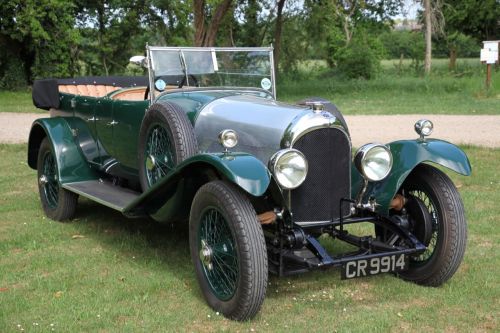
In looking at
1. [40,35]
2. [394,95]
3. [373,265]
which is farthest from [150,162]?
[40,35]

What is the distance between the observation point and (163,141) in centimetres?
454

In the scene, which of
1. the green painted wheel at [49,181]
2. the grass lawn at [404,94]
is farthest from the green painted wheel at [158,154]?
the grass lawn at [404,94]

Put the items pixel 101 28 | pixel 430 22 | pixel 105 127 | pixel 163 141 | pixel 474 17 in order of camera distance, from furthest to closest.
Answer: pixel 474 17 < pixel 430 22 < pixel 101 28 < pixel 105 127 < pixel 163 141

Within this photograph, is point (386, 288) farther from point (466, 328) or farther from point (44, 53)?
point (44, 53)

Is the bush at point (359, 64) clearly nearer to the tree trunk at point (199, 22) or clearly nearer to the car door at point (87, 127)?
the tree trunk at point (199, 22)

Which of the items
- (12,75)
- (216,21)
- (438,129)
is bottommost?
(438,129)

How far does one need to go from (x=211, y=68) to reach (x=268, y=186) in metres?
1.86

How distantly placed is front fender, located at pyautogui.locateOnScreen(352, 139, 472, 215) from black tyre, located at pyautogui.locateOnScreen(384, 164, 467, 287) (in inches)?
6.6

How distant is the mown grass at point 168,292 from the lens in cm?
364

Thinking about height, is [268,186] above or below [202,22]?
below

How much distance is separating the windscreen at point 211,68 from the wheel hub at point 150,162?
2.10 ft

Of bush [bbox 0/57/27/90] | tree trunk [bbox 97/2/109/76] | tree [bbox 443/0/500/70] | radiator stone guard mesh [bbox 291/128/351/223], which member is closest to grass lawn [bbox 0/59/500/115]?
bush [bbox 0/57/27/90]

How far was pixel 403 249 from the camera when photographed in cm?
392

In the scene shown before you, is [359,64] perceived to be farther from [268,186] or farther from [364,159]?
[268,186]
